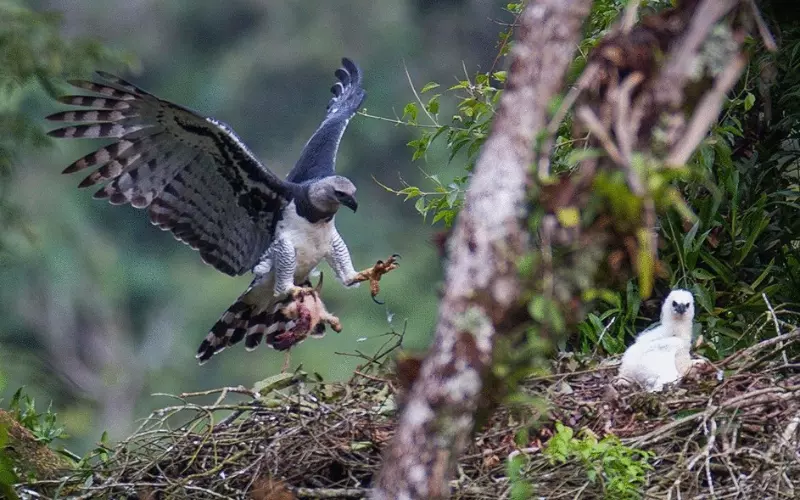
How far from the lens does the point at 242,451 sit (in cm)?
413

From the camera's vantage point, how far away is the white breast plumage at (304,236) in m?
6.15

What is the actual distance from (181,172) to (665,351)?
8.20ft

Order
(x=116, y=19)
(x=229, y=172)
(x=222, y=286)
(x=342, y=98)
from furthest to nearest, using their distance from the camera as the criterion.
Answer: (x=116, y=19), (x=222, y=286), (x=342, y=98), (x=229, y=172)

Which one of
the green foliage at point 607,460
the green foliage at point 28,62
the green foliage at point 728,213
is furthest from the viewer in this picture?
the green foliage at point 28,62

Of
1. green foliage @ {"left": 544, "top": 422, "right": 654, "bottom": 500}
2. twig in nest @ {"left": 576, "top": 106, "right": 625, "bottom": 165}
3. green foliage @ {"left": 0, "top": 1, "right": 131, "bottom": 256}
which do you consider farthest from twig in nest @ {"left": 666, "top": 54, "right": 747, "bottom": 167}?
green foliage @ {"left": 0, "top": 1, "right": 131, "bottom": 256}

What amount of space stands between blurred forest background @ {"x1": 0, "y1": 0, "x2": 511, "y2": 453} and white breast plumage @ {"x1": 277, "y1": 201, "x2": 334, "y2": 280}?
948 centimetres

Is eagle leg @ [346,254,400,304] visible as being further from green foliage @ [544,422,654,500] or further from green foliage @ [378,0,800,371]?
green foliage @ [544,422,654,500]

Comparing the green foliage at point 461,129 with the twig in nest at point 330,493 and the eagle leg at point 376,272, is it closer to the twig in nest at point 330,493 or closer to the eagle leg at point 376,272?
the eagle leg at point 376,272

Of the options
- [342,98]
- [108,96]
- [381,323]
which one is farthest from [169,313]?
[108,96]

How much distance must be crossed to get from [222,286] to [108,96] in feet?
54.5

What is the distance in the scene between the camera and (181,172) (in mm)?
5766

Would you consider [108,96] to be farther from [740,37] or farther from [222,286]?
[222,286]

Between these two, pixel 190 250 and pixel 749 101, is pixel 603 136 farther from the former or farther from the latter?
pixel 190 250

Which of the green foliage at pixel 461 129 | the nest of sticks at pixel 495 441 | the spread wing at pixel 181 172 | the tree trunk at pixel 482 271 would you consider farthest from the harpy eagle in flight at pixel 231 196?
the tree trunk at pixel 482 271
